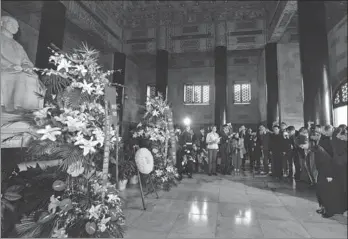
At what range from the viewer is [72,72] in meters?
2.66

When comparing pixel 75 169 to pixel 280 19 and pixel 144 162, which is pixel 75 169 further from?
pixel 280 19

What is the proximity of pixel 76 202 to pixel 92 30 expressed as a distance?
9.39m

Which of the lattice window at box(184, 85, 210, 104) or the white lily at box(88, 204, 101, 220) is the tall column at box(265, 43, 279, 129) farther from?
the white lily at box(88, 204, 101, 220)

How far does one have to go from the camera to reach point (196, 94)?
1536 centimetres

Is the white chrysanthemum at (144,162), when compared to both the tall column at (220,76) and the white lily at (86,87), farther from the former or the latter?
the tall column at (220,76)

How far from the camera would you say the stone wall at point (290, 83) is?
9.85 meters

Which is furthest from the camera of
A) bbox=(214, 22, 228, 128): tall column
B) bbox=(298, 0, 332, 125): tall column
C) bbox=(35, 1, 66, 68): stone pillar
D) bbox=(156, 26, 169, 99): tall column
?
bbox=(156, 26, 169, 99): tall column

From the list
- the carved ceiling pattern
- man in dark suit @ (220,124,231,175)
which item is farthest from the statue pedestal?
the carved ceiling pattern

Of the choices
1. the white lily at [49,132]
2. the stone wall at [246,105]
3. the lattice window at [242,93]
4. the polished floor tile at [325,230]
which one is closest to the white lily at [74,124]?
the white lily at [49,132]

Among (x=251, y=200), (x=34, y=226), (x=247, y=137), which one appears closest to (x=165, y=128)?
(x=251, y=200)

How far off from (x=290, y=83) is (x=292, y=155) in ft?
17.1

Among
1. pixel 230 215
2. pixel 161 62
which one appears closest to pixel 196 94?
pixel 161 62

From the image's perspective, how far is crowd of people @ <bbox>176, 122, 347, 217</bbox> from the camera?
3.31 m

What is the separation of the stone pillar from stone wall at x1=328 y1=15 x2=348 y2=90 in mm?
10561
